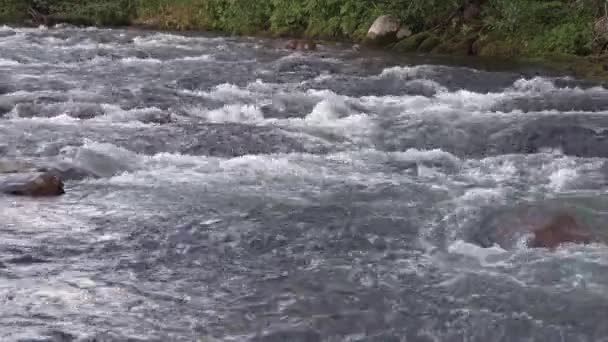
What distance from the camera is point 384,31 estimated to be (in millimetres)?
19984

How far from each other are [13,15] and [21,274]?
2234 cm

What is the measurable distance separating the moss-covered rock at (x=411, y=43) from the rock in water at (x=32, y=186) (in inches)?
457

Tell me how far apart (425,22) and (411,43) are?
0.97 metres

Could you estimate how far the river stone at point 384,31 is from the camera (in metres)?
19.8

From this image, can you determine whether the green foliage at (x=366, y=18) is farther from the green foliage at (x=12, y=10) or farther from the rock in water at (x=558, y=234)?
the rock in water at (x=558, y=234)

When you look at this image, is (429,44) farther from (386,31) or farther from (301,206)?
(301,206)

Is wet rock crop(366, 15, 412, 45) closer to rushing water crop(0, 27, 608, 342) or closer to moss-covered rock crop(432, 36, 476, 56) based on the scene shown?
moss-covered rock crop(432, 36, 476, 56)

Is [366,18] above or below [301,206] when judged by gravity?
above

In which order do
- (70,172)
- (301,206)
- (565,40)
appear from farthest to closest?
(565,40) → (70,172) → (301,206)

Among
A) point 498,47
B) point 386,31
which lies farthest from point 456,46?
point 386,31

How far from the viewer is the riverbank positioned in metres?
16.8

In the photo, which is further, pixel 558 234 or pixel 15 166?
pixel 15 166

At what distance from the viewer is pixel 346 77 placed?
15.2m

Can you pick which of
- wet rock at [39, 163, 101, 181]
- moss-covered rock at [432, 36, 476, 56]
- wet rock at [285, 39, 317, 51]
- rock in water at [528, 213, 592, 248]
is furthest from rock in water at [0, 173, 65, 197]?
wet rock at [285, 39, 317, 51]
